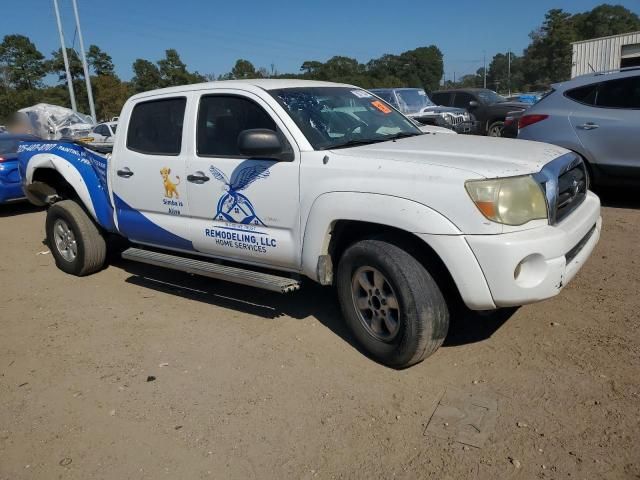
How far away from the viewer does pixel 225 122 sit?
4324mm

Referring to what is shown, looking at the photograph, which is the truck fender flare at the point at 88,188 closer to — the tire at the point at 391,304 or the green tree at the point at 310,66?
the tire at the point at 391,304

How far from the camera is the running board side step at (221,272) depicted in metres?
3.92

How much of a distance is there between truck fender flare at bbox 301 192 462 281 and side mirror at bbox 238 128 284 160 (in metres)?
0.47

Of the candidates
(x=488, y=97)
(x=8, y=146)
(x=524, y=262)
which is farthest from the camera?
(x=488, y=97)

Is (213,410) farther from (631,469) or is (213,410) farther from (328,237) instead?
(631,469)

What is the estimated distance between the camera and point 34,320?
490 cm

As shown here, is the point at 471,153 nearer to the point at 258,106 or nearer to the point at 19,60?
the point at 258,106

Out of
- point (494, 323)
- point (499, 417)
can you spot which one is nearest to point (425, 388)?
point (499, 417)

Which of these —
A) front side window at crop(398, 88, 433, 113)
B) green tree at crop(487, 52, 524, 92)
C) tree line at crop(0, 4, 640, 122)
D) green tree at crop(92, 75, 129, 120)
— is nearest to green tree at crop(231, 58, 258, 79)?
tree line at crop(0, 4, 640, 122)

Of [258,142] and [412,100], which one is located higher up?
[258,142]

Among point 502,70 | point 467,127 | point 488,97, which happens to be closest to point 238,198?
point 467,127

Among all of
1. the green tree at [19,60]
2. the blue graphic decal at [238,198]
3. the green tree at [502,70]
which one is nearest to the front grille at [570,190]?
the blue graphic decal at [238,198]

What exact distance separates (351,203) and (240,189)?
1.00 meters

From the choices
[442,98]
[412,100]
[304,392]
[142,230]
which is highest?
[412,100]
